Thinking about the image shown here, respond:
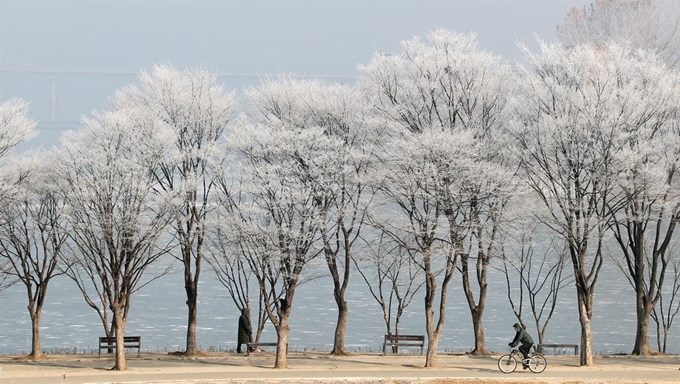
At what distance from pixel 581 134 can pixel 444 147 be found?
170 inches

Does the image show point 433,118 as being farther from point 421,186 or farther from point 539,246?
point 539,246

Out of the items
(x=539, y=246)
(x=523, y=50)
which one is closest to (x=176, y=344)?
(x=523, y=50)

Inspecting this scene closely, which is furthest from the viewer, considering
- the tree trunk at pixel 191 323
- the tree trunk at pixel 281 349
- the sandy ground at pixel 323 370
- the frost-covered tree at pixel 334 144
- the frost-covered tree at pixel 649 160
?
the tree trunk at pixel 191 323

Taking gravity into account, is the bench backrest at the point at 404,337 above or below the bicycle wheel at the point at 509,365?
above

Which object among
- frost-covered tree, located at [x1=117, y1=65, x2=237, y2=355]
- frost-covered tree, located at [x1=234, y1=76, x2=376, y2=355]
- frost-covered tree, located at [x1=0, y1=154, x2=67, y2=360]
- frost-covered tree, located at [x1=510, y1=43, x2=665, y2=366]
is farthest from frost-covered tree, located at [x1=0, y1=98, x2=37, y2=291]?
frost-covered tree, located at [x1=510, y1=43, x2=665, y2=366]

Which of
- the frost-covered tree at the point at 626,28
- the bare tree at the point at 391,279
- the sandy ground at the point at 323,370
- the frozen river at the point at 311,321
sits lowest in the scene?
the sandy ground at the point at 323,370

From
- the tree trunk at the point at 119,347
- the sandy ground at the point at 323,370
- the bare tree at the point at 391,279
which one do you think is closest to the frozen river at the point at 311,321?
the bare tree at the point at 391,279

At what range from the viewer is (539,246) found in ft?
244

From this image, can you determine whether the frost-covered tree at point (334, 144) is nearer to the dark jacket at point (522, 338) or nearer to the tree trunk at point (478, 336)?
the tree trunk at point (478, 336)

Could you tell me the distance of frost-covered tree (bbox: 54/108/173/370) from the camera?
104ft

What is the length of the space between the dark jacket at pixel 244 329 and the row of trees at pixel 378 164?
2.00 m

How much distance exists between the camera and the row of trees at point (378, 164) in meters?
32.3

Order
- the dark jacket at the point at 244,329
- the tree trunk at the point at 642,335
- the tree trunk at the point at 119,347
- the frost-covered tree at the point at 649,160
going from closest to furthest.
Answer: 1. the tree trunk at the point at 119,347
2. the frost-covered tree at the point at 649,160
3. the tree trunk at the point at 642,335
4. the dark jacket at the point at 244,329

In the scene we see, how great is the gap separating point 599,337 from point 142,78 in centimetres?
2462
